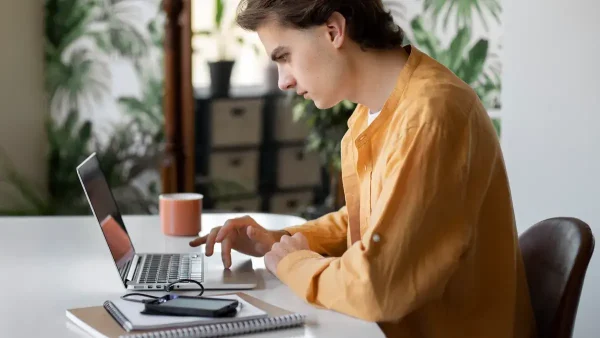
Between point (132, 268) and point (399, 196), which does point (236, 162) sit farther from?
point (399, 196)

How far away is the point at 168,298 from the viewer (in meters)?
1.31

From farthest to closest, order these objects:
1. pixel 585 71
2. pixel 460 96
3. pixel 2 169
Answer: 1. pixel 2 169
2. pixel 585 71
3. pixel 460 96


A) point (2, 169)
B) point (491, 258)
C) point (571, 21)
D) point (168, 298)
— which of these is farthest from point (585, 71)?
point (2, 169)

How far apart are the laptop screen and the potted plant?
6.96ft

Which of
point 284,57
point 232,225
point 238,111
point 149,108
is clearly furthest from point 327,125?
point 284,57

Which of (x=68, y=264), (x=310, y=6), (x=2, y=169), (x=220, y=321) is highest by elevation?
(x=310, y=6)

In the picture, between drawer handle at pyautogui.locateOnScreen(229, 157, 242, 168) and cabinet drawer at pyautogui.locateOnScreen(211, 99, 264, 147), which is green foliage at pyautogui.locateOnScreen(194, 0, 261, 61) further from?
drawer handle at pyautogui.locateOnScreen(229, 157, 242, 168)

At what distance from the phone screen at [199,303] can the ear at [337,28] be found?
1.66ft

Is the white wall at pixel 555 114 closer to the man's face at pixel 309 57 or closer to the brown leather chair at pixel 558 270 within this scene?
the brown leather chair at pixel 558 270

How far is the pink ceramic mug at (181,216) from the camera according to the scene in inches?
76.6

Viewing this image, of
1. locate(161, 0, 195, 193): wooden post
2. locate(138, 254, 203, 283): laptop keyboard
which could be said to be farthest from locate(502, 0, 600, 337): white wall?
locate(161, 0, 195, 193): wooden post

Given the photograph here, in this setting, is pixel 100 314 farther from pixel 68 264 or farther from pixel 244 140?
pixel 244 140

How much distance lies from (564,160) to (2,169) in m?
2.62

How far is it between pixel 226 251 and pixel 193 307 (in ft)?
1.25
